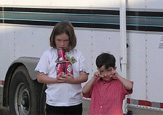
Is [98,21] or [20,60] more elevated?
[98,21]

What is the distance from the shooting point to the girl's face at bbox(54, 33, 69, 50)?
162 inches

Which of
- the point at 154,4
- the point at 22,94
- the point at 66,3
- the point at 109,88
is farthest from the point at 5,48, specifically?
the point at 109,88

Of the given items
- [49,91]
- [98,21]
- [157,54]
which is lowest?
[49,91]

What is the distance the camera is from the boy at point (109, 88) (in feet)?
12.7

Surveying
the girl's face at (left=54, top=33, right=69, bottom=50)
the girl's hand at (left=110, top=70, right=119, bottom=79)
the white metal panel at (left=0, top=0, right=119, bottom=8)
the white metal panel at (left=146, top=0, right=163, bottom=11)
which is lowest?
the girl's hand at (left=110, top=70, right=119, bottom=79)

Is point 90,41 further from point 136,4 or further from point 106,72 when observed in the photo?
point 106,72

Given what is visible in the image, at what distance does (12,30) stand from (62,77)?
3025 mm

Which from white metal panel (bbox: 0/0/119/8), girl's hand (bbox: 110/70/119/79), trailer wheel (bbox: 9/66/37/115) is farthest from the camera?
trailer wheel (bbox: 9/66/37/115)

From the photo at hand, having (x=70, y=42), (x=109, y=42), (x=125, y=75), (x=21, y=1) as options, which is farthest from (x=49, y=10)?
(x=70, y=42)

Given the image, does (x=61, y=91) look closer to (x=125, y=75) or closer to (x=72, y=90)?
(x=72, y=90)

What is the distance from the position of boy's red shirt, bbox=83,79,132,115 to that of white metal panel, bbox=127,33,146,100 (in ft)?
4.28

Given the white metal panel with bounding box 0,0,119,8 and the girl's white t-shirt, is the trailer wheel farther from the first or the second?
the girl's white t-shirt

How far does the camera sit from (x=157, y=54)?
504cm

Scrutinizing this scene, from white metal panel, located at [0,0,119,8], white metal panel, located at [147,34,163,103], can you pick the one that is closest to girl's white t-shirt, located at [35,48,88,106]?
white metal panel, located at [147,34,163,103]
